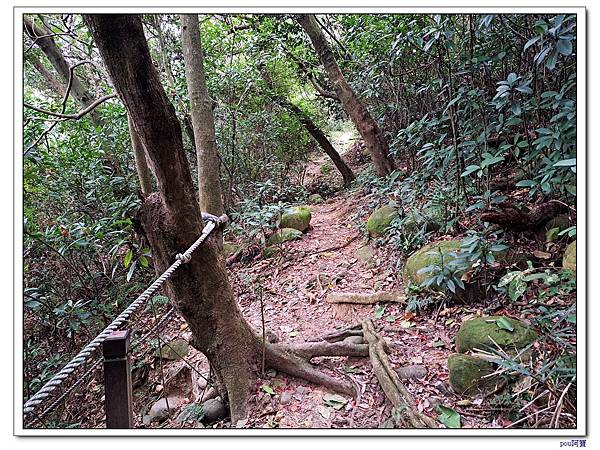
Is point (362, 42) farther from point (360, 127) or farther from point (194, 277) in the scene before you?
point (194, 277)

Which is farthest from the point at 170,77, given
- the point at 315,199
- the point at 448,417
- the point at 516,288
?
the point at 448,417

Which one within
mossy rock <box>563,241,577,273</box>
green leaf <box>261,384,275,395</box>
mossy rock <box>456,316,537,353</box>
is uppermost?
mossy rock <box>563,241,577,273</box>

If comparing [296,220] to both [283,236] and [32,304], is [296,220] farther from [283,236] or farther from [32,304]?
[32,304]

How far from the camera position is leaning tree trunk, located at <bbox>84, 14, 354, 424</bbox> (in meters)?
1.39

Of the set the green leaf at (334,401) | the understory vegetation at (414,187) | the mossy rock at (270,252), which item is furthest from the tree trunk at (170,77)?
the green leaf at (334,401)

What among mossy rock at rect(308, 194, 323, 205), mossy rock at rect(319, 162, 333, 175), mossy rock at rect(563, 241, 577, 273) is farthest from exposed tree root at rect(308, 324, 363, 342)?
mossy rock at rect(319, 162, 333, 175)

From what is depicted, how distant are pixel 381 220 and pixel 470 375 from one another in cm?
229

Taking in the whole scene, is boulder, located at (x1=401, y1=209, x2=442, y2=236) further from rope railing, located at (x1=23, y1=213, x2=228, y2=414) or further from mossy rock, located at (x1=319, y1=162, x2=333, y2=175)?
mossy rock, located at (x1=319, y1=162, x2=333, y2=175)

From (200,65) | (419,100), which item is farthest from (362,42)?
(200,65)

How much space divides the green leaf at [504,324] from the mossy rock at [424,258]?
22.4 inches

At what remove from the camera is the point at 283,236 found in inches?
181

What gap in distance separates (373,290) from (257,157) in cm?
360

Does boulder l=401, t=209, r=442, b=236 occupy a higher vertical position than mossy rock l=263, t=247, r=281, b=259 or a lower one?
higher
